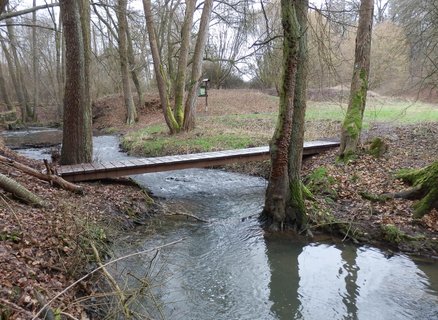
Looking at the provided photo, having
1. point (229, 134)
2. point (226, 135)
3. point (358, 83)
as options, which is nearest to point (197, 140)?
point (226, 135)

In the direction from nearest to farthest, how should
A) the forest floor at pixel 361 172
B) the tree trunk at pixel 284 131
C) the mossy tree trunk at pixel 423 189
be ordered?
the tree trunk at pixel 284 131, the forest floor at pixel 361 172, the mossy tree trunk at pixel 423 189

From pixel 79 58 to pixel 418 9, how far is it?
9788mm

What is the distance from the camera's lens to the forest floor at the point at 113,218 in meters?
3.85

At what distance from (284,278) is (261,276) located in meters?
0.35

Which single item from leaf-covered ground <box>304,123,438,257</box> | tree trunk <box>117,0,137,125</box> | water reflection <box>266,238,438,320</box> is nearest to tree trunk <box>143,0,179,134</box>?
tree trunk <box>117,0,137,125</box>

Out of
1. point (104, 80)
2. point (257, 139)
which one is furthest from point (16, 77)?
point (257, 139)

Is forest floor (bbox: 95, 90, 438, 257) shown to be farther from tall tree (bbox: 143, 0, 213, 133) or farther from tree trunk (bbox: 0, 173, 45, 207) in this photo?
tree trunk (bbox: 0, 173, 45, 207)

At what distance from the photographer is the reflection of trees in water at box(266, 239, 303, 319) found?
186 inches

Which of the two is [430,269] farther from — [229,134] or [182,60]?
[182,60]

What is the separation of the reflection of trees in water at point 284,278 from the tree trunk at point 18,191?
152 inches

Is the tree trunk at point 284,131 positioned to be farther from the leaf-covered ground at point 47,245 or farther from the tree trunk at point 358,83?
the tree trunk at point 358,83

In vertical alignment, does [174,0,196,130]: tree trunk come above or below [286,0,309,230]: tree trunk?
above

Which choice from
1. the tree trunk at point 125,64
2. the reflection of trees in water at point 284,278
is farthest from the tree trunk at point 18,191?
the tree trunk at point 125,64

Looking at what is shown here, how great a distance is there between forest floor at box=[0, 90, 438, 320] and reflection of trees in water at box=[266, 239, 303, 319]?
97cm
